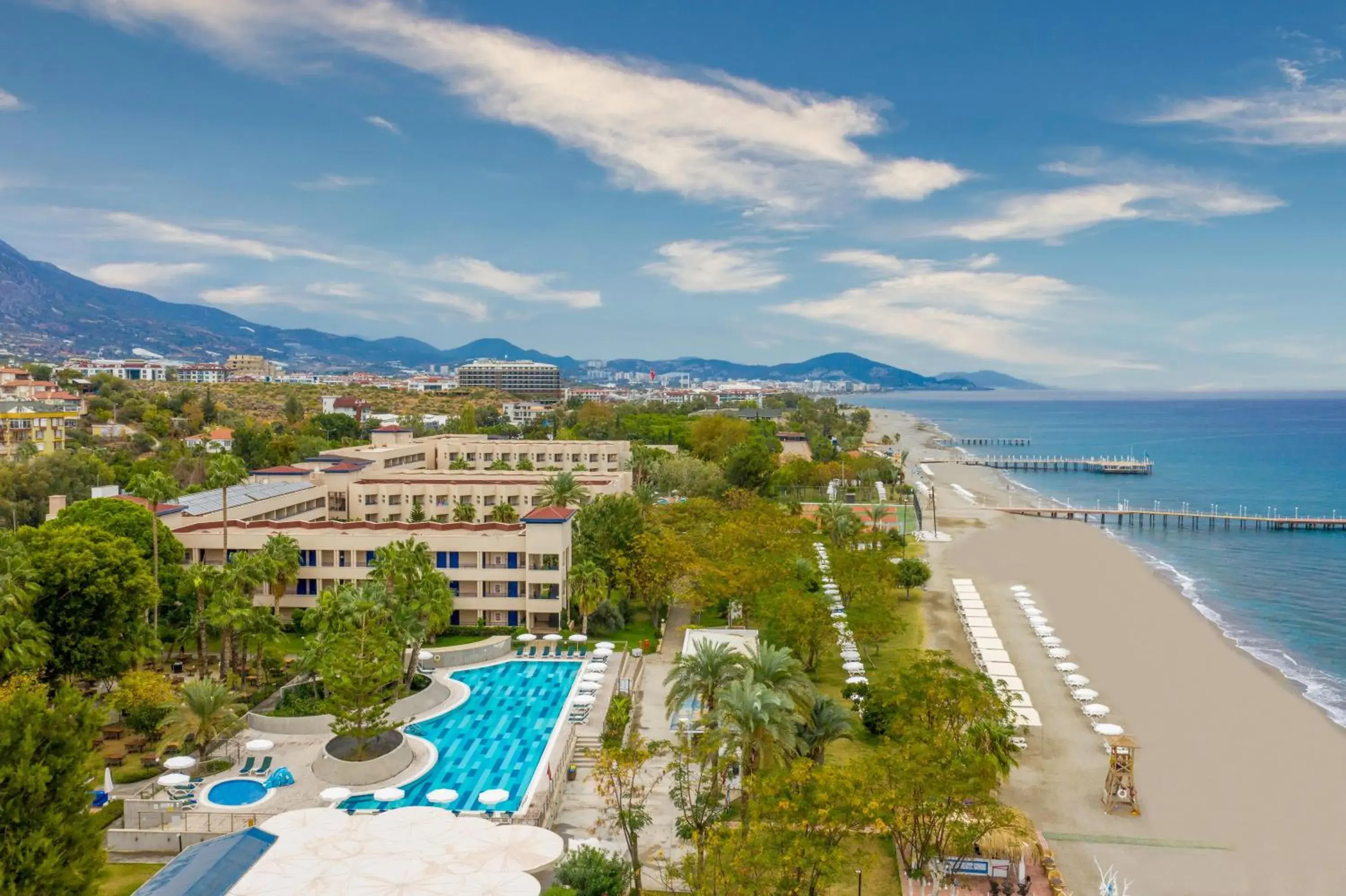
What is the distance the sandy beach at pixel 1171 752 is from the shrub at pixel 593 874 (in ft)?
45.4

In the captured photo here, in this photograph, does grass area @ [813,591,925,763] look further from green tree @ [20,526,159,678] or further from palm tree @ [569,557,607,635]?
green tree @ [20,526,159,678]

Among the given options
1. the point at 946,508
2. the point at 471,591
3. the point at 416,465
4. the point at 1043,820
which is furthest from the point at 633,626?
the point at 946,508

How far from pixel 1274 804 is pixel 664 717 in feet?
76.9

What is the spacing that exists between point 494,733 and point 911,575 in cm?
3517

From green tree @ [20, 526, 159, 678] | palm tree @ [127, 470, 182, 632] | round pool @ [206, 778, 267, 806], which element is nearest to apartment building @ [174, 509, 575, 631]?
palm tree @ [127, 470, 182, 632]

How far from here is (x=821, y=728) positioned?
101 ft

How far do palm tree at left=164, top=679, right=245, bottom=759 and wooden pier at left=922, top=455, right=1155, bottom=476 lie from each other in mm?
150994

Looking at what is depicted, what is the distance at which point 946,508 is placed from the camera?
113062 mm

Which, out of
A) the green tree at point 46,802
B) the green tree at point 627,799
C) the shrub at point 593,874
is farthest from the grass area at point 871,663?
the green tree at point 46,802

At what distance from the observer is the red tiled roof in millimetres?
53188

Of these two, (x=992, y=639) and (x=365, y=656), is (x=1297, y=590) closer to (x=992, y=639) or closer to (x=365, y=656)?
(x=992, y=639)


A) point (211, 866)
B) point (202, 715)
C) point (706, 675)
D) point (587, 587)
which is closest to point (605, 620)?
point (587, 587)

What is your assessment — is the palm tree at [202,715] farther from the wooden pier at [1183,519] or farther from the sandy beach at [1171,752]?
the wooden pier at [1183,519]

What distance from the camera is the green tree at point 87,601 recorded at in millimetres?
37000
